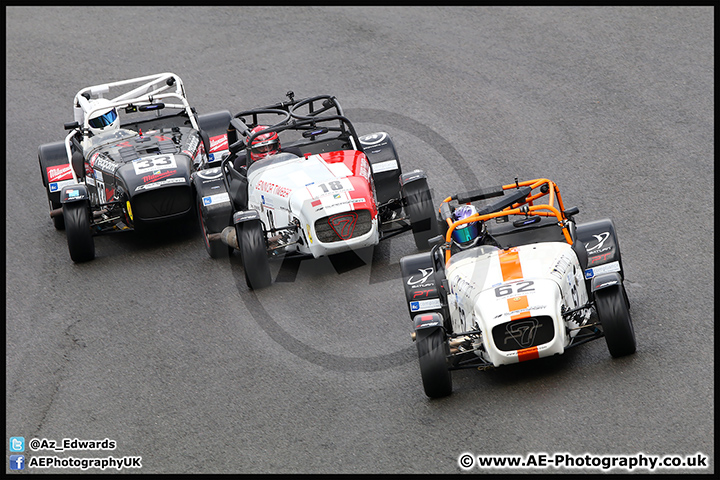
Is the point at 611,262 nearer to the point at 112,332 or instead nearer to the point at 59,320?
the point at 112,332

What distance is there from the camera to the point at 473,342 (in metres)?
9.09

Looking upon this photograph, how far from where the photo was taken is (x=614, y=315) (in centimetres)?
882

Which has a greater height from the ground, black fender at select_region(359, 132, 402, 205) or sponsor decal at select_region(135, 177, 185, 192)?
sponsor decal at select_region(135, 177, 185, 192)

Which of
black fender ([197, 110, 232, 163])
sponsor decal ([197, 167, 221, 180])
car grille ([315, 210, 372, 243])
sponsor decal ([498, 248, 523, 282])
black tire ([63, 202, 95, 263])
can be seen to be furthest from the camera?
black fender ([197, 110, 232, 163])

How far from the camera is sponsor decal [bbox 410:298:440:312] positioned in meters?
10.0

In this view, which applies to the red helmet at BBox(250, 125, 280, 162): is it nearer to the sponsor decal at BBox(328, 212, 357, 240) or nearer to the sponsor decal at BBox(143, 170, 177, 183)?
the sponsor decal at BBox(143, 170, 177, 183)

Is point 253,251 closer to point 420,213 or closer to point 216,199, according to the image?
point 216,199

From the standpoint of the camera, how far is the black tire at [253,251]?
1183cm

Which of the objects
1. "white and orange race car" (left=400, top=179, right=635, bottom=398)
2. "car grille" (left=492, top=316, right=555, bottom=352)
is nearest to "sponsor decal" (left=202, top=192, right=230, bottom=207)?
"white and orange race car" (left=400, top=179, right=635, bottom=398)

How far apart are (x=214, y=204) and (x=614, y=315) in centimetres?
603

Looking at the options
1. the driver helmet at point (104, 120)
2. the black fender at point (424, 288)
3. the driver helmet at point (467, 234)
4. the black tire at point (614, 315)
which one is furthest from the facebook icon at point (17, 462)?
the driver helmet at point (104, 120)

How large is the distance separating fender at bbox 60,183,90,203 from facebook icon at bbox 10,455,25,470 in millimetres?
4659

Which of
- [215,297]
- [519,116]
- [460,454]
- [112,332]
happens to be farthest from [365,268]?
[519,116]

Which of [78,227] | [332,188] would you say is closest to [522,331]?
[332,188]
